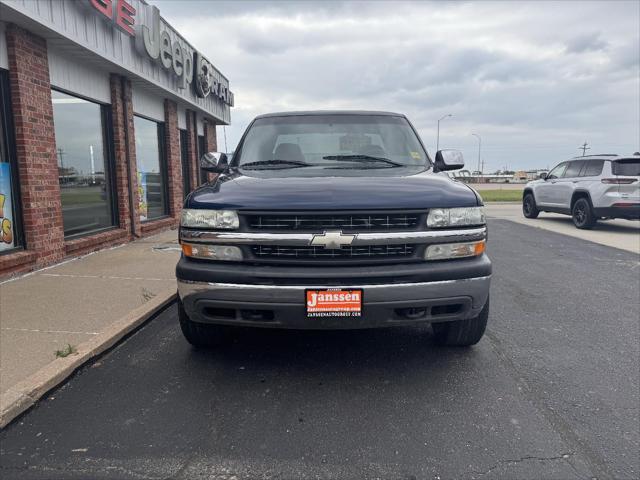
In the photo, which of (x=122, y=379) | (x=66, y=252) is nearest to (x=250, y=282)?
(x=122, y=379)

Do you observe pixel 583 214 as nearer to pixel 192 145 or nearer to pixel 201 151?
pixel 192 145

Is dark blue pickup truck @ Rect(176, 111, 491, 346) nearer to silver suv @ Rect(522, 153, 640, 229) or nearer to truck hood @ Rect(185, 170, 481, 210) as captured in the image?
truck hood @ Rect(185, 170, 481, 210)

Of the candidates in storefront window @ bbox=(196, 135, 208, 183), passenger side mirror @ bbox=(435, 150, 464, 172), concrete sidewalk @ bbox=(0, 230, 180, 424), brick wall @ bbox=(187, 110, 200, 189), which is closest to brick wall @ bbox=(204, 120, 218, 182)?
storefront window @ bbox=(196, 135, 208, 183)

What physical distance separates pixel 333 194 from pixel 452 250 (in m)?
0.82

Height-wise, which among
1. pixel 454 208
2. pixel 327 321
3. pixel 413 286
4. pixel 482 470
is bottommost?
pixel 482 470

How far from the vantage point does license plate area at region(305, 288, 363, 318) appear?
2.75 m

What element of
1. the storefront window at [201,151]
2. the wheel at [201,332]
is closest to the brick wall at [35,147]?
the wheel at [201,332]

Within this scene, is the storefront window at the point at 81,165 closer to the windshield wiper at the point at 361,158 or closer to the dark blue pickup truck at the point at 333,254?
the windshield wiper at the point at 361,158

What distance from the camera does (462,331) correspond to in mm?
3494

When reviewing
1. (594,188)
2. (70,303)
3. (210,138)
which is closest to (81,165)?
(70,303)

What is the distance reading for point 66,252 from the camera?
685 centimetres

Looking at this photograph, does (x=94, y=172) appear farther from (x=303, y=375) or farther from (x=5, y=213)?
(x=303, y=375)

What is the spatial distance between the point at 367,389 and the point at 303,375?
465 mm

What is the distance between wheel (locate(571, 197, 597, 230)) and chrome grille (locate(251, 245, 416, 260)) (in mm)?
10680
